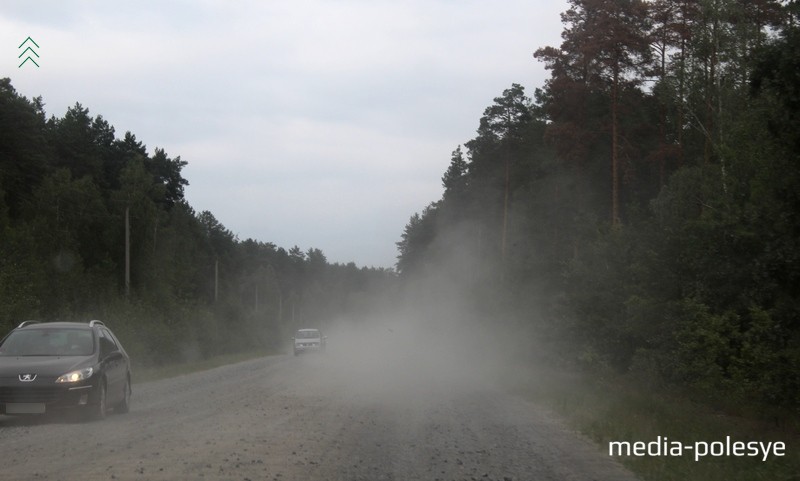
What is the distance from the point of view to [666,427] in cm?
1360

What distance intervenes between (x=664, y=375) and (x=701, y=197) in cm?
592

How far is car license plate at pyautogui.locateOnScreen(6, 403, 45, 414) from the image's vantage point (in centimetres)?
1393

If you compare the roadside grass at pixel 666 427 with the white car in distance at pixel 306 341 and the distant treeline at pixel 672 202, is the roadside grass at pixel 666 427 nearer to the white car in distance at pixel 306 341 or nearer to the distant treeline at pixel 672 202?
the distant treeline at pixel 672 202

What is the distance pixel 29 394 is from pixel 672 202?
59.5 ft

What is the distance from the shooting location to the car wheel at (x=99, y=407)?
14.7 m

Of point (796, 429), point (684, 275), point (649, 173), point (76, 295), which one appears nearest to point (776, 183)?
point (796, 429)

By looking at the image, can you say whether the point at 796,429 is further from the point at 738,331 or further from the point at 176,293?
the point at 176,293

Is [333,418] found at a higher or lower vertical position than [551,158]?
lower

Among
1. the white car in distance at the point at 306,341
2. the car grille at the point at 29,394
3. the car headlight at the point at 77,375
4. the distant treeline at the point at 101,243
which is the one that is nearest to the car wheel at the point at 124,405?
the car headlight at the point at 77,375

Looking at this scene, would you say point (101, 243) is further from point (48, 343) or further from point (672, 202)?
point (48, 343)

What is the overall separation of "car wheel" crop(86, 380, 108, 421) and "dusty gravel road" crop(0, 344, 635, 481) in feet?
0.65

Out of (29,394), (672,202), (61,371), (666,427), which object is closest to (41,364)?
(61,371)

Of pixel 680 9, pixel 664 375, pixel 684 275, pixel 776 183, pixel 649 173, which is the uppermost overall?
pixel 680 9

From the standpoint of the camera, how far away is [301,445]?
460 inches
